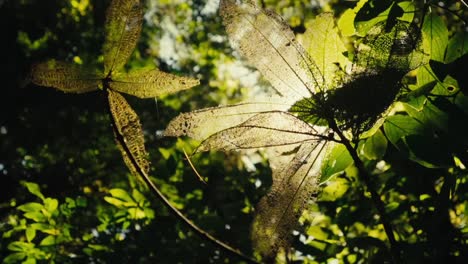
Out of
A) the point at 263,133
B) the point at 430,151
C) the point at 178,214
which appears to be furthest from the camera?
the point at 430,151

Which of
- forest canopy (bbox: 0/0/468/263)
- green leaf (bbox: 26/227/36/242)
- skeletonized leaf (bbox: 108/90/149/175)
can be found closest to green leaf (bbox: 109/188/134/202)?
forest canopy (bbox: 0/0/468/263)

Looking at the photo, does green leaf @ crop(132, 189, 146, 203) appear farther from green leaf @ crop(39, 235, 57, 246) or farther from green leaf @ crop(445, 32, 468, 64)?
green leaf @ crop(445, 32, 468, 64)

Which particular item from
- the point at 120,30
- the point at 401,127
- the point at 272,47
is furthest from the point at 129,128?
the point at 401,127

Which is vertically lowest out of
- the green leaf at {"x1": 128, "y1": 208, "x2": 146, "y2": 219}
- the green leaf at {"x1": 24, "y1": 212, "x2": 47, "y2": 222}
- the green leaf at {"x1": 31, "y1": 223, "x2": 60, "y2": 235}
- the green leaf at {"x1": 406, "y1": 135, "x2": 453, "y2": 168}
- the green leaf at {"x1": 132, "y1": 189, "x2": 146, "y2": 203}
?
the green leaf at {"x1": 31, "y1": 223, "x2": 60, "y2": 235}

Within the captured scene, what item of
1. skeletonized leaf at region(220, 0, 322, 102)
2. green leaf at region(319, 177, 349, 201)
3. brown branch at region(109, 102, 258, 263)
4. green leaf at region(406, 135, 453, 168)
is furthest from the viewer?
green leaf at region(319, 177, 349, 201)

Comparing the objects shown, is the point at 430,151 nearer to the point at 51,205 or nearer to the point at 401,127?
the point at 401,127

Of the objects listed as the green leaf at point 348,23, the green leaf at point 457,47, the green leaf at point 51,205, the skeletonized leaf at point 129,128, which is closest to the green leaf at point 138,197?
the green leaf at point 51,205
